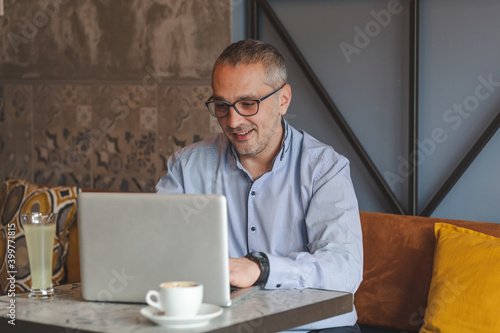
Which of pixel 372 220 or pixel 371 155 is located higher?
pixel 371 155

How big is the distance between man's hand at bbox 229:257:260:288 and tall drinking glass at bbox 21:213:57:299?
1.36 feet

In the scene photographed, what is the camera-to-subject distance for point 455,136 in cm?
258

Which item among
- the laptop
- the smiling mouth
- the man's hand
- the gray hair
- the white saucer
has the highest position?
the gray hair

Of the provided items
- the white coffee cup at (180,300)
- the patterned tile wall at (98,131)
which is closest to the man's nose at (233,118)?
the white coffee cup at (180,300)

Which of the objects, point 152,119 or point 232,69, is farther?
point 152,119

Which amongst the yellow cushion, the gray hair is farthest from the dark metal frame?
the gray hair

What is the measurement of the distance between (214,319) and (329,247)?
1.87 feet

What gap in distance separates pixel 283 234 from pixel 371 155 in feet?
2.93

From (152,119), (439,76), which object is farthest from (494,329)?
(152,119)

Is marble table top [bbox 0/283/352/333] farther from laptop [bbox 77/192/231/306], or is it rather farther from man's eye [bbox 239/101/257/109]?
man's eye [bbox 239/101/257/109]

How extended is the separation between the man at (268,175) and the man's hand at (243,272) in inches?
10.8

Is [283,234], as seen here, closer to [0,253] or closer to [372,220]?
[372,220]

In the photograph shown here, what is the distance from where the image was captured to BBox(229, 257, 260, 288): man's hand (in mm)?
1514

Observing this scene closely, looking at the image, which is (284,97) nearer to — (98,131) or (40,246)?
(40,246)
